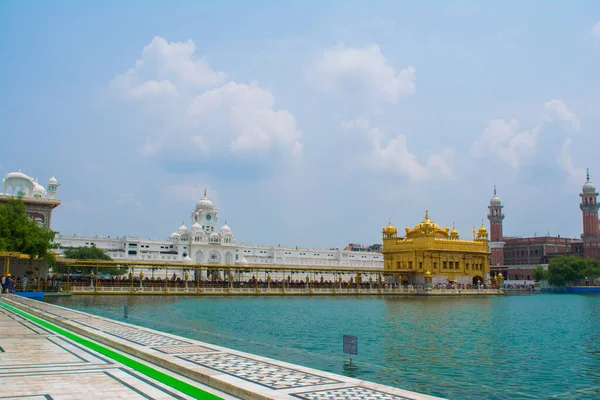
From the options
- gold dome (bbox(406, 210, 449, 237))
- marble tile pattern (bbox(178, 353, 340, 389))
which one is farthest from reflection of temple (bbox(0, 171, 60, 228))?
marble tile pattern (bbox(178, 353, 340, 389))

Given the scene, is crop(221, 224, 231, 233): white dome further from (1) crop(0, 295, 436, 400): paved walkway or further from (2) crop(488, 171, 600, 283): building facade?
(1) crop(0, 295, 436, 400): paved walkway

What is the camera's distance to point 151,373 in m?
9.67

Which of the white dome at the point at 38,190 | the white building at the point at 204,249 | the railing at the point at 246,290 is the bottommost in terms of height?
the railing at the point at 246,290

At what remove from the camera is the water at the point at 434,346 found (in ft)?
39.0

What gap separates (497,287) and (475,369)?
191 feet

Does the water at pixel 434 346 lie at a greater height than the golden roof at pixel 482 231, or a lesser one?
lesser

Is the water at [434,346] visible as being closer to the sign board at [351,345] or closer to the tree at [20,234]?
the sign board at [351,345]

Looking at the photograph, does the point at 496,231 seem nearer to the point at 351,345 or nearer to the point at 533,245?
the point at 533,245

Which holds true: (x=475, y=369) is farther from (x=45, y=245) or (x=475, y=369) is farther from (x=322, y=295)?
(x=322, y=295)

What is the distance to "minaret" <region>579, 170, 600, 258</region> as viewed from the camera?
106 meters

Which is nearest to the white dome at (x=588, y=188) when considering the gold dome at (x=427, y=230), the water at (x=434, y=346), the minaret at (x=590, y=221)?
the minaret at (x=590, y=221)

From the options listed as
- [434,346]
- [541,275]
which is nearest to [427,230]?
[541,275]

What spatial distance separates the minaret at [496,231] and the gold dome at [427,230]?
178 ft

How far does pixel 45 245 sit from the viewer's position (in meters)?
41.6
